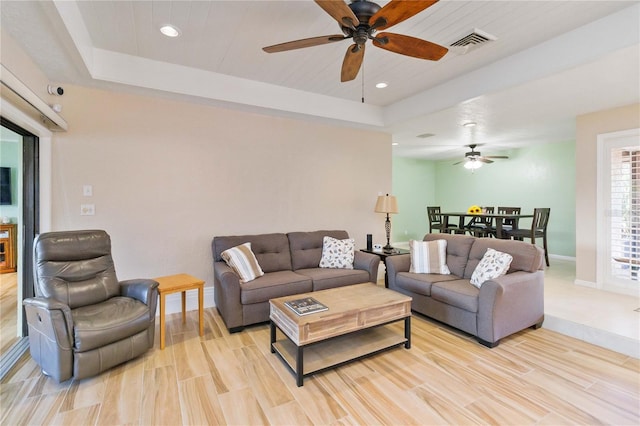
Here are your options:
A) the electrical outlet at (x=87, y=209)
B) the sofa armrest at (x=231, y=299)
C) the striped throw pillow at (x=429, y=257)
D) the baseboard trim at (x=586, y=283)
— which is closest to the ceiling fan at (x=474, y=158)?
the baseboard trim at (x=586, y=283)

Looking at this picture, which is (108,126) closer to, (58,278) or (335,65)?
(58,278)

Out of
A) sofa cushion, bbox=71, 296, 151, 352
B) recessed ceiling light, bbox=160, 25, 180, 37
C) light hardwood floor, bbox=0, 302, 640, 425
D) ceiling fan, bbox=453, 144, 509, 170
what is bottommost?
light hardwood floor, bbox=0, 302, 640, 425

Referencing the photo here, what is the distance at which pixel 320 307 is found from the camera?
242 cm

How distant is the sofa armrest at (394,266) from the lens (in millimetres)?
3711

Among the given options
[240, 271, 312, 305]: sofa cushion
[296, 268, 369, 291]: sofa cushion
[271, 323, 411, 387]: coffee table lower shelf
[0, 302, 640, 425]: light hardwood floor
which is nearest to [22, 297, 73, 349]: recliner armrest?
[0, 302, 640, 425]: light hardwood floor

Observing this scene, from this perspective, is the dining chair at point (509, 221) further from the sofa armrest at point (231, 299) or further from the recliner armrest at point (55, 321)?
the recliner armrest at point (55, 321)

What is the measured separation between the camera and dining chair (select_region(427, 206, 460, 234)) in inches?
272

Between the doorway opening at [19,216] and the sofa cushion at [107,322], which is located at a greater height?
the doorway opening at [19,216]

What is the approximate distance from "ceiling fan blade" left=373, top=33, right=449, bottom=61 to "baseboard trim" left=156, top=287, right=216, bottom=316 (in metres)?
3.27

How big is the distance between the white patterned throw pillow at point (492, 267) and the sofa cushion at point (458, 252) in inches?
15.5

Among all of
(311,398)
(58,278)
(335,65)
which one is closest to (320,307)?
(311,398)

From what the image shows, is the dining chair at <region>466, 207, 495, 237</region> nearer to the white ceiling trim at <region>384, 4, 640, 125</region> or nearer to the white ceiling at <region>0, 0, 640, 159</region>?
the white ceiling at <region>0, 0, 640, 159</region>

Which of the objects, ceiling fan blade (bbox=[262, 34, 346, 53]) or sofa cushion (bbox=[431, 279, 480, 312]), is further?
sofa cushion (bbox=[431, 279, 480, 312])

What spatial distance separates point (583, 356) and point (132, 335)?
3.70 m
